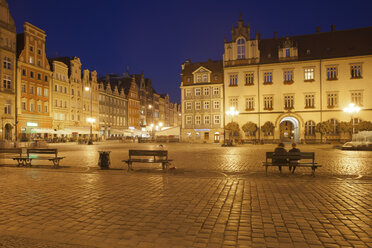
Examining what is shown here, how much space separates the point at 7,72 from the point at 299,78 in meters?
45.7

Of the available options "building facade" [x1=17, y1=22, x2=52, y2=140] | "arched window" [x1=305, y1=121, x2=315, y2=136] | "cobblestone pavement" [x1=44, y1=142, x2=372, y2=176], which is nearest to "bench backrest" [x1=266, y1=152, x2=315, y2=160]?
"cobblestone pavement" [x1=44, y1=142, x2=372, y2=176]

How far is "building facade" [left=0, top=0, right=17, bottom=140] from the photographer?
146 ft

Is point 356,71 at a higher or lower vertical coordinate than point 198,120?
higher

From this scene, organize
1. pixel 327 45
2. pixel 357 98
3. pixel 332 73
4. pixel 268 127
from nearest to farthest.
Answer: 1. pixel 357 98
2. pixel 332 73
3. pixel 268 127
4. pixel 327 45

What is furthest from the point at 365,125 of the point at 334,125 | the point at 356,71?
the point at 356,71

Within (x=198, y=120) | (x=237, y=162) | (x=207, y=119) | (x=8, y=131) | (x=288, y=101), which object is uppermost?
(x=288, y=101)

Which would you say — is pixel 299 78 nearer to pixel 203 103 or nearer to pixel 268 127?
pixel 268 127

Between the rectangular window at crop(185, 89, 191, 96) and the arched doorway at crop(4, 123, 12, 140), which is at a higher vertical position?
the rectangular window at crop(185, 89, 191, 96)

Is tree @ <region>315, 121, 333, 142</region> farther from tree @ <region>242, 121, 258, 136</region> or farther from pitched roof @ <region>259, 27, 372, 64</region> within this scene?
pitched roof @ <region>259, 27, 372, 64</region>

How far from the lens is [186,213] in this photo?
6223 millimetres

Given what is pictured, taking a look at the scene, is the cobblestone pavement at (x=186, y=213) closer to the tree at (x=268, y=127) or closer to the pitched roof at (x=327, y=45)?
the tree at (x=268, y=127)

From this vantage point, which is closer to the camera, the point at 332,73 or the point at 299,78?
the point at 332,73

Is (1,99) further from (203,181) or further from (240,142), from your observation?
(203,181)

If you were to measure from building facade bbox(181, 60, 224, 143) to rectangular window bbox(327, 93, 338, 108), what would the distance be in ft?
56.8
